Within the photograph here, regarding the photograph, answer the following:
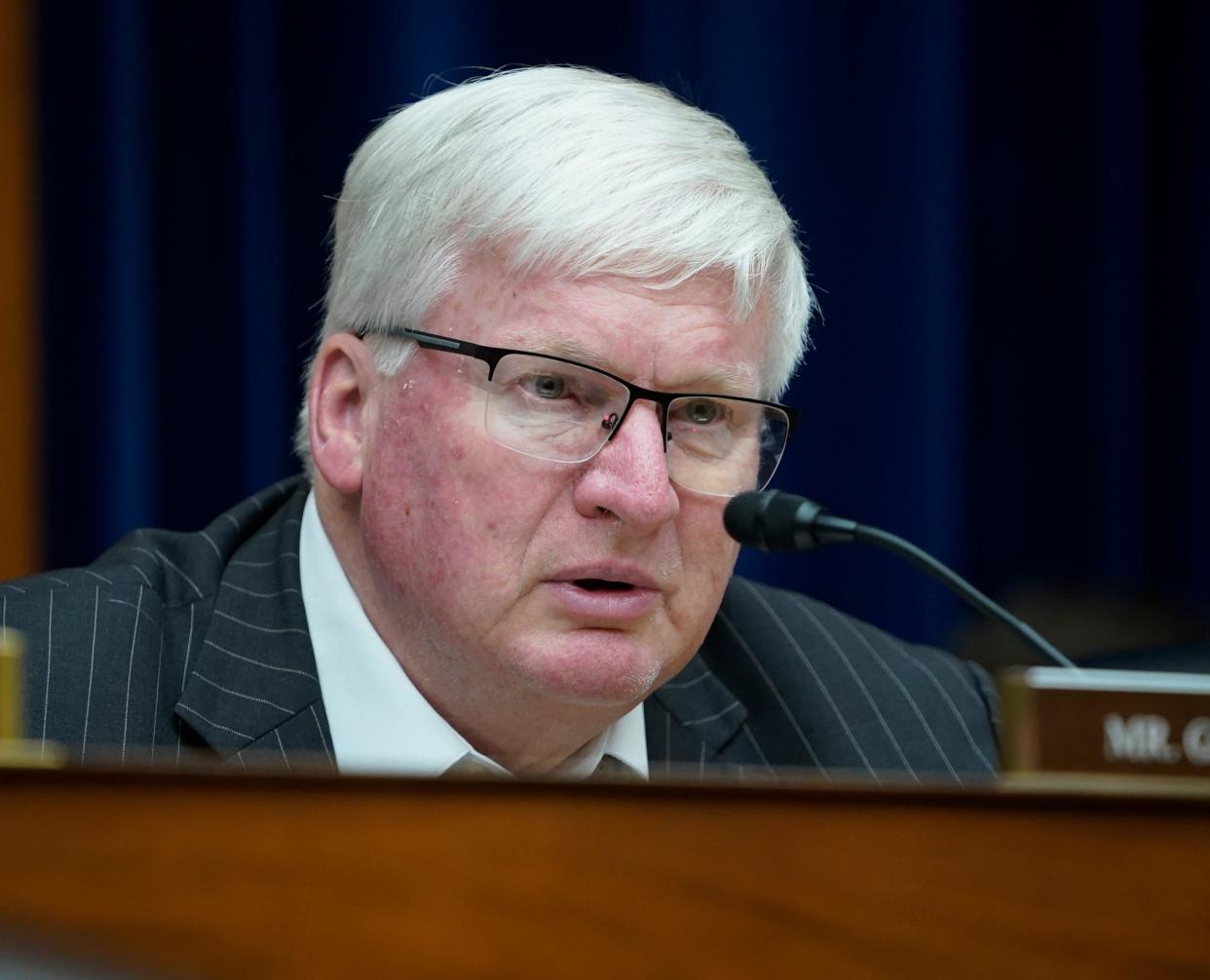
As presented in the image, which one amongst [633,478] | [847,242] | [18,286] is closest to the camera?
[633,478]

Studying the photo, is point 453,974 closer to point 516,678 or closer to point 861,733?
point 516,678

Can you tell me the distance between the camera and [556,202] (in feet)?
4.45

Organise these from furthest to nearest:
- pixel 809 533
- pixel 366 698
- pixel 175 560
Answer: pixel 175 560 → pixel 366 698 → pixel 809 533

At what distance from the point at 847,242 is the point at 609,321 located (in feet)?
3.92

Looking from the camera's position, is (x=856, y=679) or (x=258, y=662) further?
(x=856, y=679)

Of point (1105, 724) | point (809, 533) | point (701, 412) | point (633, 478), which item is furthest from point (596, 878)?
point (701, 412)

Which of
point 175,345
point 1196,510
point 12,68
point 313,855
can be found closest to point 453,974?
point 313,855

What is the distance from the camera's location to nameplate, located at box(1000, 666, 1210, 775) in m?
0.76

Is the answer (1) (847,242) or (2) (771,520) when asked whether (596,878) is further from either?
(1) (847,242)

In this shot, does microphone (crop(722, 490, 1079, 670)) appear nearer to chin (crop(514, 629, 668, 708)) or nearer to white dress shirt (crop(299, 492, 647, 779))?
chin (crop(514, 629, 668, 708))

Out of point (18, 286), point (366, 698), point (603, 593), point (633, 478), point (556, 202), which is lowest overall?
point (366, 698)

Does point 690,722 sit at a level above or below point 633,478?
below

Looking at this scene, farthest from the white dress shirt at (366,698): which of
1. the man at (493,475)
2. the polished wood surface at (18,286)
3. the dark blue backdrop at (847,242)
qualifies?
the polished wood surface at (18,286)

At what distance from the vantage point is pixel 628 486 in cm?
133
